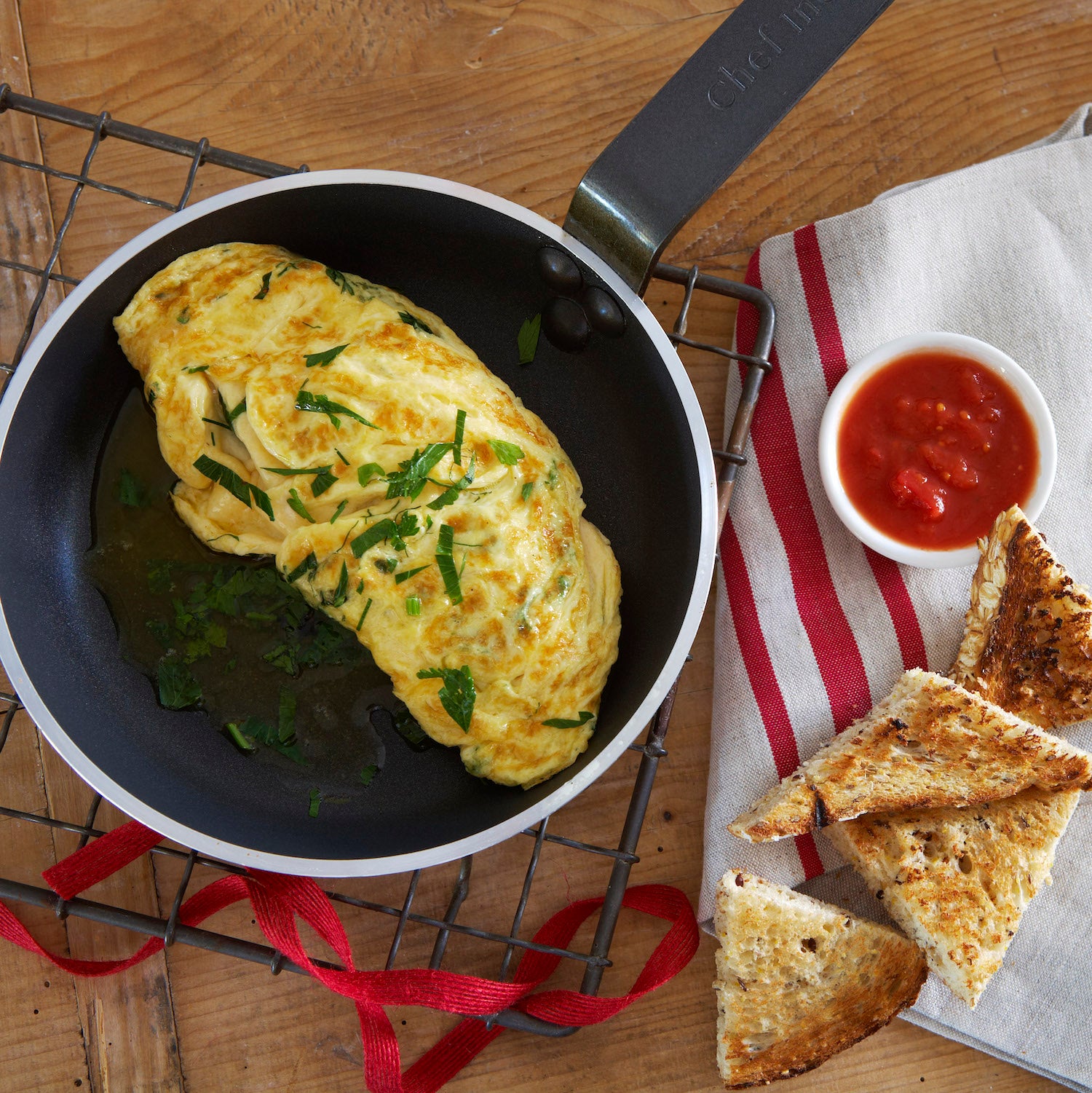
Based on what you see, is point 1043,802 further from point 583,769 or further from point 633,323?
point 633,323

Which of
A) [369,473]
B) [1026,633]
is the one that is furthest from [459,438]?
[1026,633]

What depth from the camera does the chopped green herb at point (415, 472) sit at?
2.38 m

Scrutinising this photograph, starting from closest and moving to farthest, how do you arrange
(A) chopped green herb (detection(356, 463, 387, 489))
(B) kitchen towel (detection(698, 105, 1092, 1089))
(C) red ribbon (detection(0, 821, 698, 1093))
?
A: (A) chopped green herb (detection(356, 463, 387, 489)) → (C) red ribbon (detection(0, 821, 698, 1093)) → (B) kitchen towel (detection(698, 105, 1092, 1089))

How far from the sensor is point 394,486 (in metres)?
2.38

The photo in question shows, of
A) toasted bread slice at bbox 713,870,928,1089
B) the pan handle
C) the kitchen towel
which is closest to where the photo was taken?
the pan handle

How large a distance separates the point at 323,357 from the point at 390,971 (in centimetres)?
164

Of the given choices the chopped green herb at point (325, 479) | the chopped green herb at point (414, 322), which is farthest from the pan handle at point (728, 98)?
the chopped green herb at point (325, 479)

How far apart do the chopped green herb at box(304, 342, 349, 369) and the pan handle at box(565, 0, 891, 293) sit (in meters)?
0.79

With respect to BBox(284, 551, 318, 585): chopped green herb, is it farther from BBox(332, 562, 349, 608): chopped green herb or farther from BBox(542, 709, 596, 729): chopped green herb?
BBox(542, 709, 596, 729): chopped green herb

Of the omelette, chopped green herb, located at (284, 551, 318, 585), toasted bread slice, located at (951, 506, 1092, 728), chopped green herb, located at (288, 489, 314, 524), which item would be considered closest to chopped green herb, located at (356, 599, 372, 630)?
the omelette

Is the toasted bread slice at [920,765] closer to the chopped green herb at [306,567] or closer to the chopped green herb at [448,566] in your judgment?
the chopped green herb at [448,566]

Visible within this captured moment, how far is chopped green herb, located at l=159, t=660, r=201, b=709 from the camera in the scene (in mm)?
2830

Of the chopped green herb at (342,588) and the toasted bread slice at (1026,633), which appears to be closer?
the chopped green herb at (342,588)

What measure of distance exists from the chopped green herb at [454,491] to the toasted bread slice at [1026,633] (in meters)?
1.44
